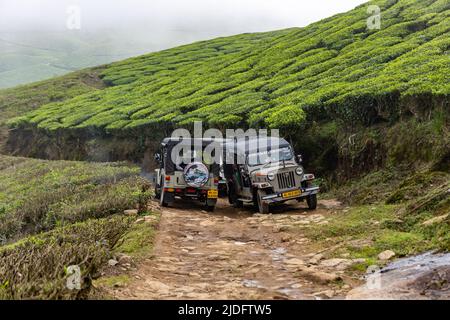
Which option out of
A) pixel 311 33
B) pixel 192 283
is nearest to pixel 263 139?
pixel 192 283

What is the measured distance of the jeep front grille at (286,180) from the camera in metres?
16.5

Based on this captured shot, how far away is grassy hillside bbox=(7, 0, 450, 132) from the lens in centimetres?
1850

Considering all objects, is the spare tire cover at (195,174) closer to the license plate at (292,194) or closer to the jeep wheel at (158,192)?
the jeep wheel at (158,192)

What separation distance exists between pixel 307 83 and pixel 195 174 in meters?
11.0

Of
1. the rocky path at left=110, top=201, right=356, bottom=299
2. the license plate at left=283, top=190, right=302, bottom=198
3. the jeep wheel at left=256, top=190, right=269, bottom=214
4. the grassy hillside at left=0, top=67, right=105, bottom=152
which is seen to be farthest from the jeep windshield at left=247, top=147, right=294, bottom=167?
the grassy hillside at left=0, top=67, right=105, bottom=152

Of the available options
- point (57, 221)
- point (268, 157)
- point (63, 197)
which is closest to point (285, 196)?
point (268, 157)

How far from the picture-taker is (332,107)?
19.9 meters

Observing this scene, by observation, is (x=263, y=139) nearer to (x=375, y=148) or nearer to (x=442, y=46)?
(x=375, y=148)

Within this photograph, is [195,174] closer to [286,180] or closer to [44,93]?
[286,180]

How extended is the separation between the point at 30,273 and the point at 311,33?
35.6m

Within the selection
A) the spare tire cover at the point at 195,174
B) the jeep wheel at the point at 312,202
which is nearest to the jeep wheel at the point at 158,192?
the spare tire cover at the point at 195,174

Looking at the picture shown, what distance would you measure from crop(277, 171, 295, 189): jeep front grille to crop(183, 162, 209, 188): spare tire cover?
2.53 m

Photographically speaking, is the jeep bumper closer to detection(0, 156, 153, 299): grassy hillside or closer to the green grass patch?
detection(0, 156, 153, 299): grassy hillside

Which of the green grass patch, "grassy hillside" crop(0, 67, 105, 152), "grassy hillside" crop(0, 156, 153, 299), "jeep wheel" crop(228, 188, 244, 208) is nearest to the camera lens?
"grassy hillside" crop(0, 156, 153, 299)
